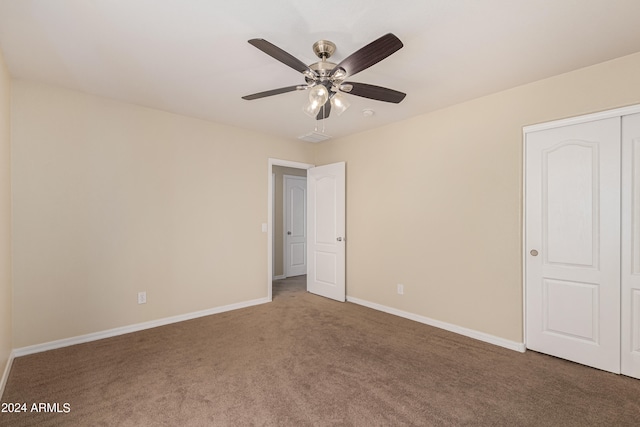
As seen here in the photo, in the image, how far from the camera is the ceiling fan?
166 centimetres

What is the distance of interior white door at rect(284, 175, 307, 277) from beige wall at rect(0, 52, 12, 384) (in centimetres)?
416

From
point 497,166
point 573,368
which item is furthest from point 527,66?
point 573,368

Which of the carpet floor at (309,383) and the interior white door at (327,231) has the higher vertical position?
the interior white door at (327,231)

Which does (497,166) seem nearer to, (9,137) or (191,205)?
(191,205)

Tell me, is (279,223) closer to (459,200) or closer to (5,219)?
(459,200)

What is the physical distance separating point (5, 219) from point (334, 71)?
2.88 meters

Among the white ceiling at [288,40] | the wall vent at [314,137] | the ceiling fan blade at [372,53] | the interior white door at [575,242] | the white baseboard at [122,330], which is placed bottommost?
the white baseboard at [122,330]

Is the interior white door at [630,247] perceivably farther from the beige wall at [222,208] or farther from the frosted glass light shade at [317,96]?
the frosted glass light shade at [317,96]

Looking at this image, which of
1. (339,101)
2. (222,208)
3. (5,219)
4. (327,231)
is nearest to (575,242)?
(339,101)

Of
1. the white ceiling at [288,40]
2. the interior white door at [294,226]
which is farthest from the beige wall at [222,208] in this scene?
the interior white door at [294,226]

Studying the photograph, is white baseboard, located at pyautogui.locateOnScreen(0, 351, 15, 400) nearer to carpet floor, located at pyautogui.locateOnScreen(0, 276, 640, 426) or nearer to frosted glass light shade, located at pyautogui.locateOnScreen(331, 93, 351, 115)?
carpet floor, located at pyautogui.locateOnScreen(0, 276, 640, 426)

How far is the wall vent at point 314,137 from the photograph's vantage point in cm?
445

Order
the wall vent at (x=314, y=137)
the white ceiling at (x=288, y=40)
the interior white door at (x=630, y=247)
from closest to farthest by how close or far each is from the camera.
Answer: the white ceiling at (x=288, y=40), the interior white door at (x=630, y=247), the wall vent at (x=314, y=137)

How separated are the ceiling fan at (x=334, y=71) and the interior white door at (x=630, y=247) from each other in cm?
185
